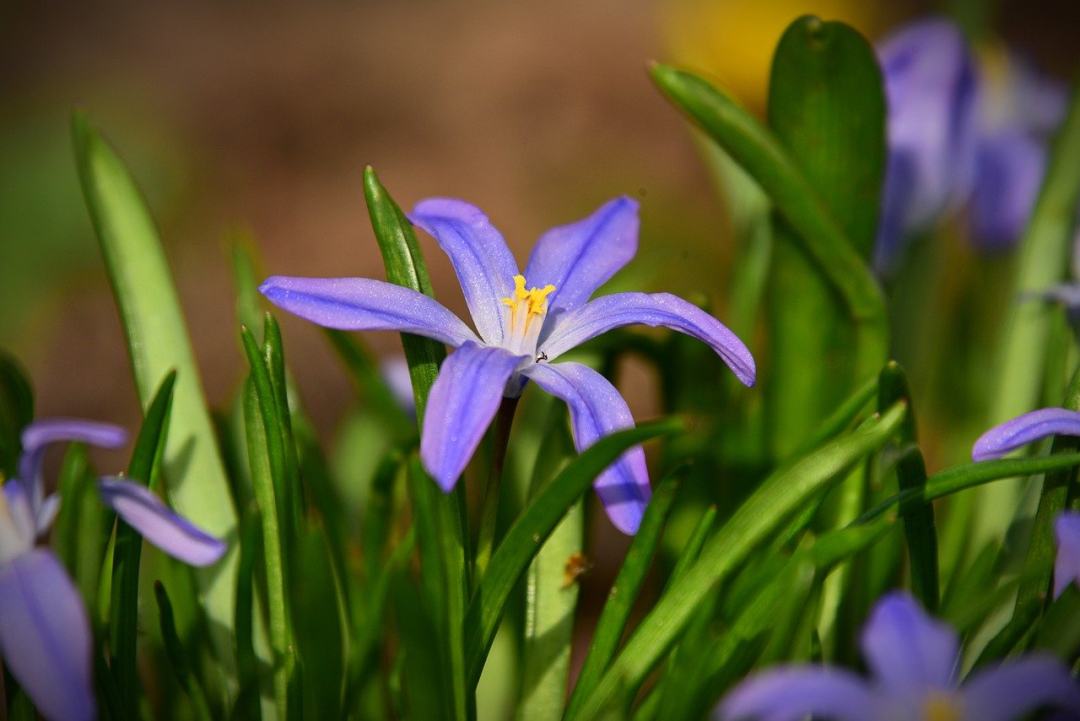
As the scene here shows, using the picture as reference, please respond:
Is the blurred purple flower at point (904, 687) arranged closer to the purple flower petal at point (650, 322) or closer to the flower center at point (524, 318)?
the purple flower petal at point (650, 322)

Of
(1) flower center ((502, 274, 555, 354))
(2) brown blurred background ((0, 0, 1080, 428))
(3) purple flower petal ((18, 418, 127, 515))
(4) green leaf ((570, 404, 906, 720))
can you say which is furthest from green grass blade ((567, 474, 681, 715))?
(2) brown blurred background ((0, 0, 1080, 428))

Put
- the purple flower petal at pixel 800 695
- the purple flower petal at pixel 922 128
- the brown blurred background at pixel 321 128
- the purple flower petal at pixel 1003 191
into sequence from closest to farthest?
the purple flower petal at pixel 800 695 < the purple flower petal at pixel 922 128 < the purple flower petal at pixel 1003 191 < the brown blurred background at pixel 321 128

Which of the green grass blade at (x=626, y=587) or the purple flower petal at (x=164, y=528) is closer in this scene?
the purple flower petal at (x=164, y=528)

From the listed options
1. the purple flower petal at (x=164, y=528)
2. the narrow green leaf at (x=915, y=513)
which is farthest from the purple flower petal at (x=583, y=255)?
the purple flower petal at (x=164, y=528)

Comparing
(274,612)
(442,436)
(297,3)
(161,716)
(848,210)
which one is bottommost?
(161,716)

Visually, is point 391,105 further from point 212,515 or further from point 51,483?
point 212,515

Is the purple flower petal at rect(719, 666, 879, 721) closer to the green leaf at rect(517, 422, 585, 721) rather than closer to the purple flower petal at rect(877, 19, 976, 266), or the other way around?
the green leaf at rect(517, 422, 585, 721)

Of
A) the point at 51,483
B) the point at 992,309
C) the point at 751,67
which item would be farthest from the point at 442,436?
the point at 751,67
